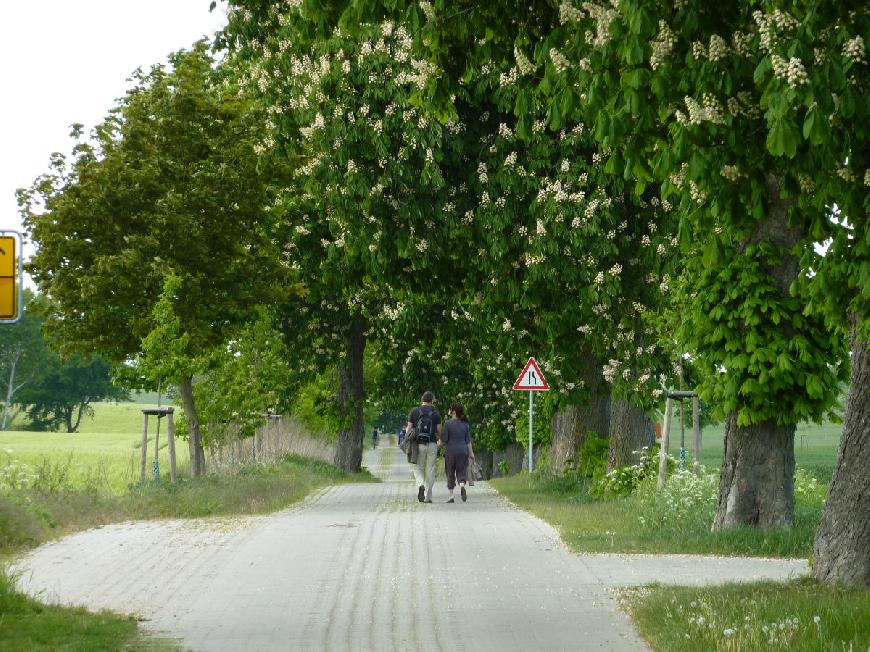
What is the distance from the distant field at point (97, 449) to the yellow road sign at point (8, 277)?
38.0ft

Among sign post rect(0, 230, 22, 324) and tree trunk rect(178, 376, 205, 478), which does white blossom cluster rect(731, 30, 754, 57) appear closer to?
sign post rect(0, 230, 22, 324)

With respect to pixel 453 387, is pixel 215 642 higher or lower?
lower

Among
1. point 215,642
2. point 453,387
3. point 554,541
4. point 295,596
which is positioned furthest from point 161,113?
point 453,387

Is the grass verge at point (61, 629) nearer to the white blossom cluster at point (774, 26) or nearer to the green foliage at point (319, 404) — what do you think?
the white blossom cluster at point (774, 26)

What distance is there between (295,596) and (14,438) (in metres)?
63.3

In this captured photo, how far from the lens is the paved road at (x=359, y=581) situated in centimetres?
893

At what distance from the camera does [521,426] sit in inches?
1602

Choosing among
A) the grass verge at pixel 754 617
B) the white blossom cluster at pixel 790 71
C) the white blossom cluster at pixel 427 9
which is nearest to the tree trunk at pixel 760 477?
the grass verge at pixel 754 617

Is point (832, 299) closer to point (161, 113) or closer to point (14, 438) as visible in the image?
point (161, 113)

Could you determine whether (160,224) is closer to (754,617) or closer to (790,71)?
(754,617)

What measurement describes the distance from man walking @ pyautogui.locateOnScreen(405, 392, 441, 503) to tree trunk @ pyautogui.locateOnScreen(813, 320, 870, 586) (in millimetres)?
13888

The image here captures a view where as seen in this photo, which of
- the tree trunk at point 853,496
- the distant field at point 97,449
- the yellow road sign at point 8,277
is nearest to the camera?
the yellow road sign at point 8,277

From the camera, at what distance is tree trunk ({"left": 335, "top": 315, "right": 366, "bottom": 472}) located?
122ft

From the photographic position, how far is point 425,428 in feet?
78.7
